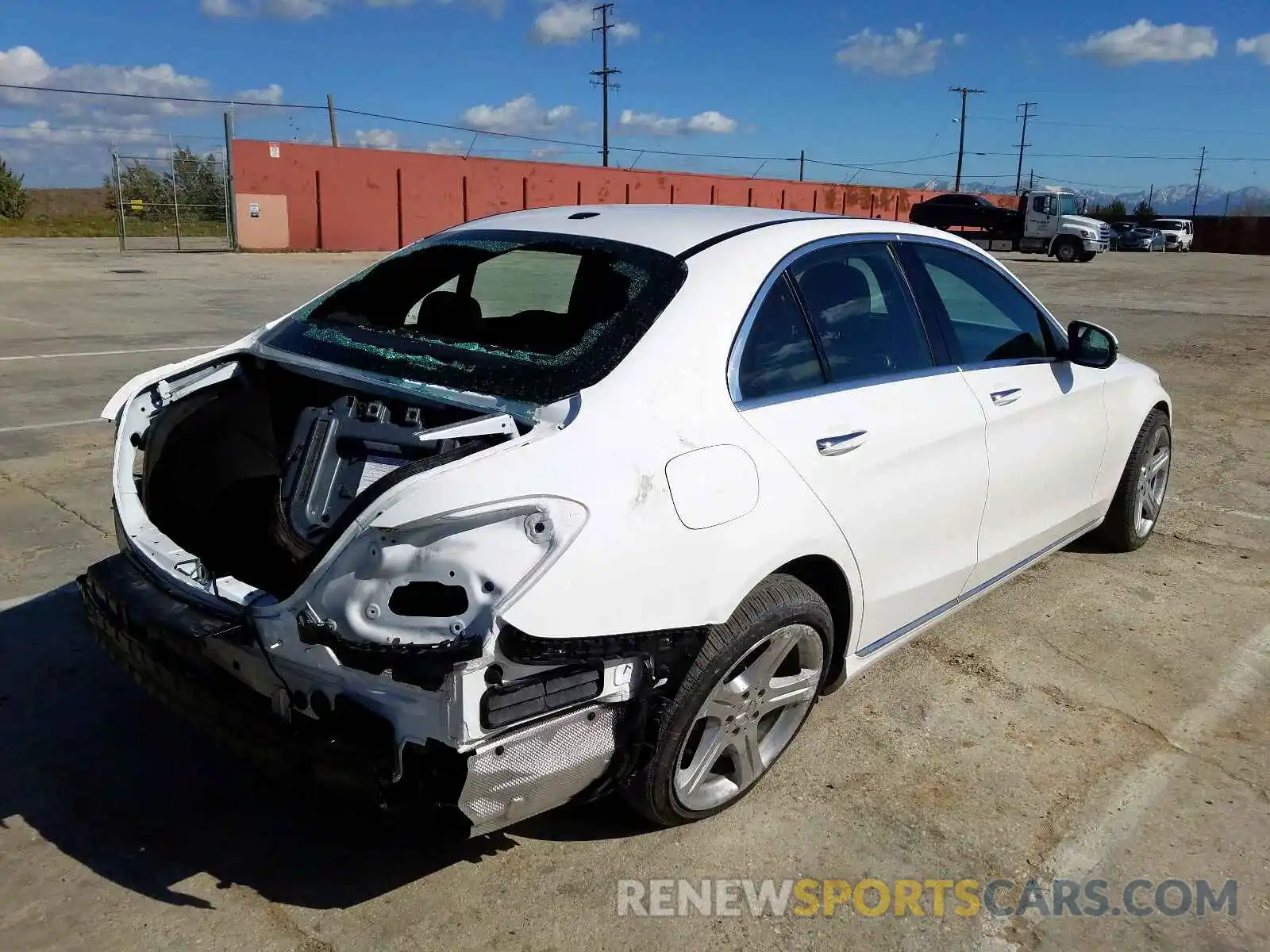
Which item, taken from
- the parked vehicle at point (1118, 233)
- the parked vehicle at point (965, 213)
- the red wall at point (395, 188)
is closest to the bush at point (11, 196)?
the red wall at point (395, 188)

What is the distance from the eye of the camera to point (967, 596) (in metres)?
3.62

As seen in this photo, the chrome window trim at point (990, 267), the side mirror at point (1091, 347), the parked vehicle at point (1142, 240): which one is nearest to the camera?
the chrome window trim at point (990, 267)

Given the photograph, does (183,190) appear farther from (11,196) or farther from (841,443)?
(841,443)

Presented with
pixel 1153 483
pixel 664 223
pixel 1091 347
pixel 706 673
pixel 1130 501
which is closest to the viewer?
pixel 706 673

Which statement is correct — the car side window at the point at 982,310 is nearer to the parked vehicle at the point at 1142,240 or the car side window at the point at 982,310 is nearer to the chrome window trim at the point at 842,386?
the chrome window trim at the point at 842,386

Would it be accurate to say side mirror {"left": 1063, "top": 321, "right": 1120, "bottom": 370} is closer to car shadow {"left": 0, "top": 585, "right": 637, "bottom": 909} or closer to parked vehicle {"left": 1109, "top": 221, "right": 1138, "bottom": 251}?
car shadow {"left": 0, "top": 585, "right": 637, "bottom": 909}

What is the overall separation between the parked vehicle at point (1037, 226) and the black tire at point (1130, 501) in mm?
29917

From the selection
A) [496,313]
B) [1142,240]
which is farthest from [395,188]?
[1142,240]

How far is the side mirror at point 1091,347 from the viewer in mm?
4066

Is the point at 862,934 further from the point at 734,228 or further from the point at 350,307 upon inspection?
the point at 350,307

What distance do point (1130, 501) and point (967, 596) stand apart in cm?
166

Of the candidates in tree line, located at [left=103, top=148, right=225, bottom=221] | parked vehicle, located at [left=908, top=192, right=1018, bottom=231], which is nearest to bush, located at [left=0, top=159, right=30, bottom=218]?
tree line, located at [left=103, top=148, right=225, bottom=221]

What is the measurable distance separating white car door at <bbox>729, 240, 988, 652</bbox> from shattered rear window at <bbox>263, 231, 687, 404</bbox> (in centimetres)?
37

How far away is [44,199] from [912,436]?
6834 centimetres
